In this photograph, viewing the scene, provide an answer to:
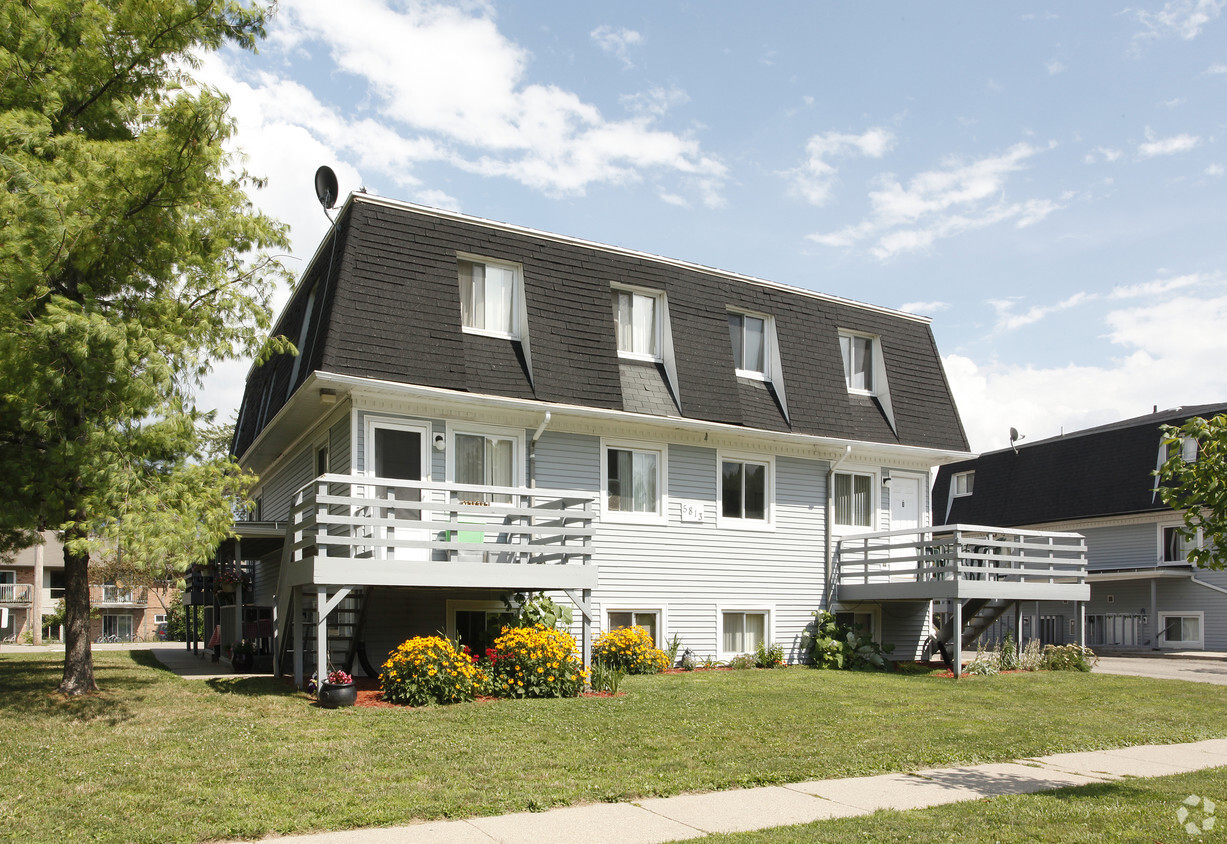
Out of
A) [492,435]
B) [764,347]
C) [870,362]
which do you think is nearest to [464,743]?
[492,435]

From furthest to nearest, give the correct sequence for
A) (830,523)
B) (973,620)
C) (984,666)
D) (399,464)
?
1. (830,523)
2. (973,620)
3. (984,666)
4. (399,464)

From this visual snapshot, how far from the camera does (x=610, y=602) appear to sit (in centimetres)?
1689

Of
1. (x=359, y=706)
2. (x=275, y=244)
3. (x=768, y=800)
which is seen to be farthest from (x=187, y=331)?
(x=768, y=800)

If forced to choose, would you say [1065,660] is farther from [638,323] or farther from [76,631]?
[76,631]

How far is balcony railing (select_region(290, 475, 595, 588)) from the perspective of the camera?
1287cm

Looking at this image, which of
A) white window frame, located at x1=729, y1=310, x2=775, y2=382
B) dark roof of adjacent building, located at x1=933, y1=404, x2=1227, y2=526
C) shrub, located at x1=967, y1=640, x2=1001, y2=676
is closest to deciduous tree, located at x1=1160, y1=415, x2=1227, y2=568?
shrub, located at x1=967, y1=640, x2=1001, y2=676

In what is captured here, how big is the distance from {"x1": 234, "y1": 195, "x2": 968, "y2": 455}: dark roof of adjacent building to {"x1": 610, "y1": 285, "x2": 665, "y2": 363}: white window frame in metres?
0.15

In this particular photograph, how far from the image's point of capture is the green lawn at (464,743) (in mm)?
7125

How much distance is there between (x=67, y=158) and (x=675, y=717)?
31.0 ft

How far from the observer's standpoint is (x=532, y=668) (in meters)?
13.2

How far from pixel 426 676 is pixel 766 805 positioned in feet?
19.1

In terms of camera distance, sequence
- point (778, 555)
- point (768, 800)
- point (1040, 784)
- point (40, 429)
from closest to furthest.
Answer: point (768, 800) → point (1040, 784) → point (40, 429) → point (778, 555)

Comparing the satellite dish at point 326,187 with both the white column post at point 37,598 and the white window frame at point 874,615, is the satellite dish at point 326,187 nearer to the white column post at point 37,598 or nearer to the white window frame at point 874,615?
the white window frame at point 874,615

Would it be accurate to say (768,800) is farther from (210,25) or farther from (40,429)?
(210,25)
